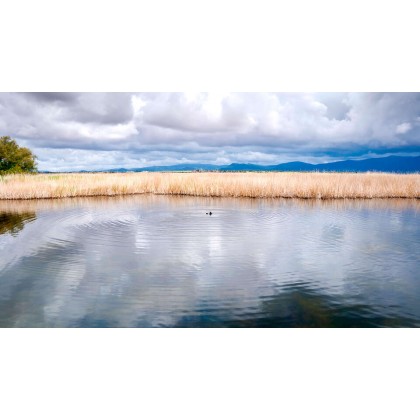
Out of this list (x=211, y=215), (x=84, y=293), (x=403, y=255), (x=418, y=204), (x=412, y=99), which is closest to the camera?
(x=84, y=293)

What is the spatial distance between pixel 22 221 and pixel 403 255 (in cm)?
737

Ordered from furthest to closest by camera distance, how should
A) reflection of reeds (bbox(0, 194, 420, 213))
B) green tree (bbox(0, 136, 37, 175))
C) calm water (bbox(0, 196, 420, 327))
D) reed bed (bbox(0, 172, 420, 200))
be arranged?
green tree (bbox(0, 136, 37, 175)), reed bed (bbox(0, 172, 420, 200)), reflection of reeds (bbox(0, 194, 420, 213)), calm water (bbox(0, 196, 420, 327))

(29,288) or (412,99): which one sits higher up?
(412,99)

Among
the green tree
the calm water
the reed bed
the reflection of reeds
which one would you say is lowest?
the calm water

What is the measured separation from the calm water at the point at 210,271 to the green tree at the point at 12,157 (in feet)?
47.8

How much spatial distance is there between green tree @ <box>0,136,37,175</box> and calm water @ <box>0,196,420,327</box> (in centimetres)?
1457

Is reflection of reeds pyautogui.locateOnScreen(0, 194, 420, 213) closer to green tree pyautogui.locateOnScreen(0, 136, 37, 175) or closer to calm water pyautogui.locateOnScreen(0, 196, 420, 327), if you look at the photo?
calm water pyautogui.locateOnScreen(0, 196, 420, 327)

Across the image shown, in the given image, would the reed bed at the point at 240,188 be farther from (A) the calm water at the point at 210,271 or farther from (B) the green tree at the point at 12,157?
(B) the green tree at the point at 12,157

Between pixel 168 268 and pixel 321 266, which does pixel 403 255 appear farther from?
pixel 168 268

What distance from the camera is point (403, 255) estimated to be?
4922 millimetres

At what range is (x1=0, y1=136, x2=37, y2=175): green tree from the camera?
20.0m

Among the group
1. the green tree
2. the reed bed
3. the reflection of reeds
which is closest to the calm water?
the reflection of reeds
